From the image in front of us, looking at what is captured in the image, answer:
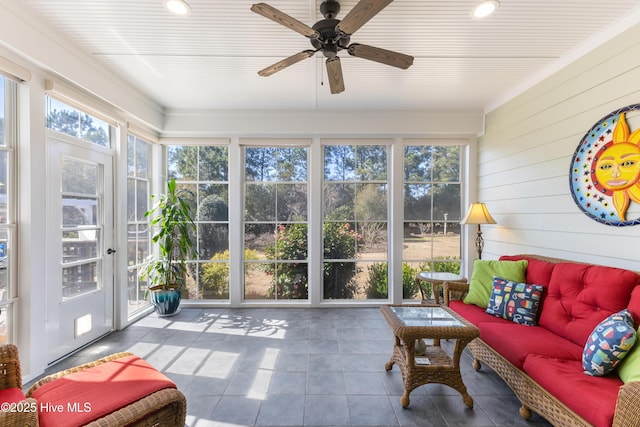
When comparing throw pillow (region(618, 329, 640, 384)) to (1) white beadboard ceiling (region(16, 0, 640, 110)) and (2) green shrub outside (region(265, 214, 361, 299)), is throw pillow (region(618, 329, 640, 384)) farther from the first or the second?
(2) green shrub outside (region(265, 214, 361, 299))

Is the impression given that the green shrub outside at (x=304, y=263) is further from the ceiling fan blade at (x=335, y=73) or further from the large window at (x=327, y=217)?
the ceiling fan blade at (x=335, y=73)

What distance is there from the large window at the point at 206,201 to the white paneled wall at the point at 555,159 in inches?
145

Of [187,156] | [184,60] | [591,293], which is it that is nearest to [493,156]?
[591,293]

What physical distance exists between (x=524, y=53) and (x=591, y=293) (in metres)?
2.12

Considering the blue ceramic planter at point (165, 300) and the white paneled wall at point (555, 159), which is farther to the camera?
the blue ceramic planter at point (165, 300)

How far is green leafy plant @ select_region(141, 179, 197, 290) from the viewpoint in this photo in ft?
12.0

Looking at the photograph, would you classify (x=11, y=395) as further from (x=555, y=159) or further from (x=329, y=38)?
(x=555, y=159)

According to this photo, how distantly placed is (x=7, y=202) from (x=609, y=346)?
4211mm

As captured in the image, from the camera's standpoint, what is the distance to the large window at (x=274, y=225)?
412cm

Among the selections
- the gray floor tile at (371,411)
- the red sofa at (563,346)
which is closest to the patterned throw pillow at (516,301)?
the red sofa at (563,346)

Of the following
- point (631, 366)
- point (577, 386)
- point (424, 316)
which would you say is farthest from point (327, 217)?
point (631, 366)

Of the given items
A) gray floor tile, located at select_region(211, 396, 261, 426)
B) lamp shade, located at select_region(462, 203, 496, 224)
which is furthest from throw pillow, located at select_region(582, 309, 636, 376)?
gray floor tile, located at select_region(211, 396, 261, 426)

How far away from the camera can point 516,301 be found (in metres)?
2.44

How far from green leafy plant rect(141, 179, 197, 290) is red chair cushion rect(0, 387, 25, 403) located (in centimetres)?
226
